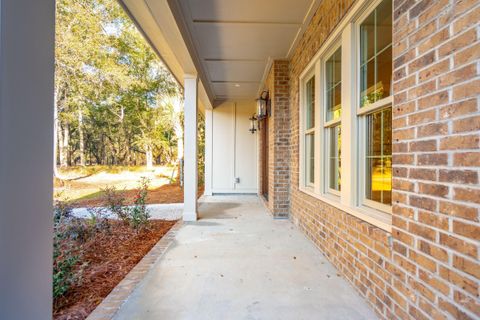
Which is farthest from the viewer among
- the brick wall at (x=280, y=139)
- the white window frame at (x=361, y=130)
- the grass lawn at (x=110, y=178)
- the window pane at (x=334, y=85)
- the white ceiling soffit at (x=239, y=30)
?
the grass lawn at (x=110, y=178)

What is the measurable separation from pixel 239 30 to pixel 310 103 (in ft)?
4.98

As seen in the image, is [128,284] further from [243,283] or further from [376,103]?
[376,103]

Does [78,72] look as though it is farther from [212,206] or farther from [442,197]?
[442,197]

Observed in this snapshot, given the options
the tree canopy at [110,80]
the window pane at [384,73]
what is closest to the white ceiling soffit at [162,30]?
the window pane at [384,73]

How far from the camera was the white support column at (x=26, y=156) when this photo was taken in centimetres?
89

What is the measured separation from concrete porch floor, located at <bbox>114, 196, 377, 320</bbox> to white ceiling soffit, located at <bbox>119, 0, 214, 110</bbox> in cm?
271

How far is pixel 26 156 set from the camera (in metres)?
0.97

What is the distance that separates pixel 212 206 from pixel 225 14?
4.23 metres

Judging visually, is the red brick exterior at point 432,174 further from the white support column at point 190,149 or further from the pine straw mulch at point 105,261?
the white support column at point 190,149

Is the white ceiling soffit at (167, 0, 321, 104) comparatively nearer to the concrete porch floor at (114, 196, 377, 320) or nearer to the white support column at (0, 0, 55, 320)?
the white support column at (0, 0, 55, 320)

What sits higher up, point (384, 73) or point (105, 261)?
point (384, 73)

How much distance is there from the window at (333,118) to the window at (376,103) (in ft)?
1.94

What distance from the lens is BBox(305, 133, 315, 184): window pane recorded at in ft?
13.5

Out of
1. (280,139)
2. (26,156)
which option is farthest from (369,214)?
(280,139)
